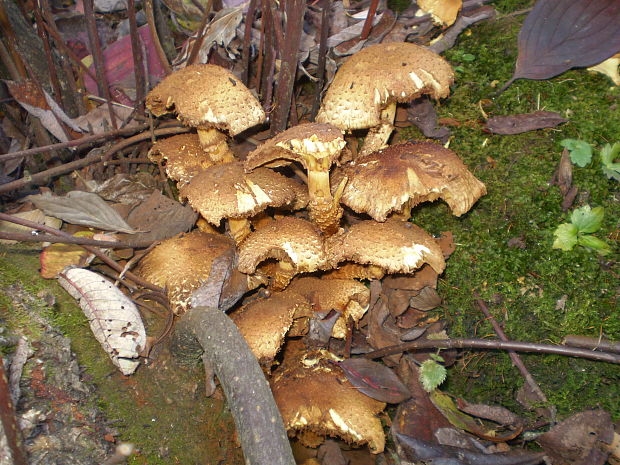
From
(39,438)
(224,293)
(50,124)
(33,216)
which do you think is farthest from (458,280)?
(50,124)

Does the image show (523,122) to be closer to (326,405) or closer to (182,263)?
(326,405)

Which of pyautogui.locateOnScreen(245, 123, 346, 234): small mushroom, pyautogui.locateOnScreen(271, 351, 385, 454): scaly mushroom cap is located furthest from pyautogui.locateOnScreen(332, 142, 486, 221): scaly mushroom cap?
pyautogui.locateOnScreen(271, 351, 385, 454): scaly mushroom cap

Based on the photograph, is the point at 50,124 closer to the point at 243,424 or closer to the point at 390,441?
the point at 243,424

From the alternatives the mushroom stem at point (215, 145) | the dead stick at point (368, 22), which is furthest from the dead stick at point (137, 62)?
the dead stick at point (368, 22)

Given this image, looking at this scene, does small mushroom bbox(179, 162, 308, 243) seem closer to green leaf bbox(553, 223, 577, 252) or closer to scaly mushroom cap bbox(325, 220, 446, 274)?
scaly mushroom cap bbox(325, 220, 446, 274)

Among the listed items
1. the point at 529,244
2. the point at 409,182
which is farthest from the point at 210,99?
the point at 529,244

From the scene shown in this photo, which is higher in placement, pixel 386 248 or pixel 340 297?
pixel 386 248
